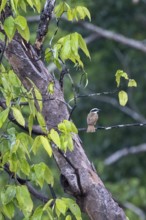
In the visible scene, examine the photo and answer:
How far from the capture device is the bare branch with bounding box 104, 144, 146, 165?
12484 millimetres

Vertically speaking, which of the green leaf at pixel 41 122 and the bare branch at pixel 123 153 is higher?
the green leaf at pixel 41 122

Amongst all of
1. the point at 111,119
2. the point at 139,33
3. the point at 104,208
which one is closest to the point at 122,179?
the point at 111,119

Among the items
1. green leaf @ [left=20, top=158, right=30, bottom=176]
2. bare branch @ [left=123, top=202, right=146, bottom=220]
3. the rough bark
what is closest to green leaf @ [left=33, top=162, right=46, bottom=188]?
green leaf @ [left=20, top=158, right=30, bottom=176]

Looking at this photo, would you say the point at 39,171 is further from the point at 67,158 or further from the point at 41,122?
the point at 67,158

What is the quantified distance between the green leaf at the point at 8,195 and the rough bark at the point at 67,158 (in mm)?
401

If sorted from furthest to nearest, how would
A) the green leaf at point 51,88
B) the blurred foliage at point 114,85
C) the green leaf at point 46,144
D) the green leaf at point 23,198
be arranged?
the blurred foliage at point 114,85 < the green leaf at point 51,88 < the green leaf at point 23,198 < the green leaf at point 46,144

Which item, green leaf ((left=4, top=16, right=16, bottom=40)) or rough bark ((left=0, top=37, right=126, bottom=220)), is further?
rough bark ((left=0, top=37, right=126, bottom=220))

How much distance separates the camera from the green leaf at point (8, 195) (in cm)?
390

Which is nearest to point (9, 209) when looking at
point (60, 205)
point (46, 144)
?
point (60, 205)

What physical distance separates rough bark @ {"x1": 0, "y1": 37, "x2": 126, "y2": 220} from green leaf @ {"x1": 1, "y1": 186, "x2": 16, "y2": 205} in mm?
401

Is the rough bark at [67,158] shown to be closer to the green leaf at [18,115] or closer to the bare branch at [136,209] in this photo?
the green leaf at [18,115]

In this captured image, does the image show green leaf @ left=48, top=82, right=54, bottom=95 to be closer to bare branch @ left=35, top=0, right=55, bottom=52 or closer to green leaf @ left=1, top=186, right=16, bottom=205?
bare branch @ left=35, top=0, right=55, bottom=52

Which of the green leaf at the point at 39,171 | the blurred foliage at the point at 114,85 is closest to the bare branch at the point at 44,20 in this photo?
the green leaf at the point at 39,171

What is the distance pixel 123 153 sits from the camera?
41.5 feet
